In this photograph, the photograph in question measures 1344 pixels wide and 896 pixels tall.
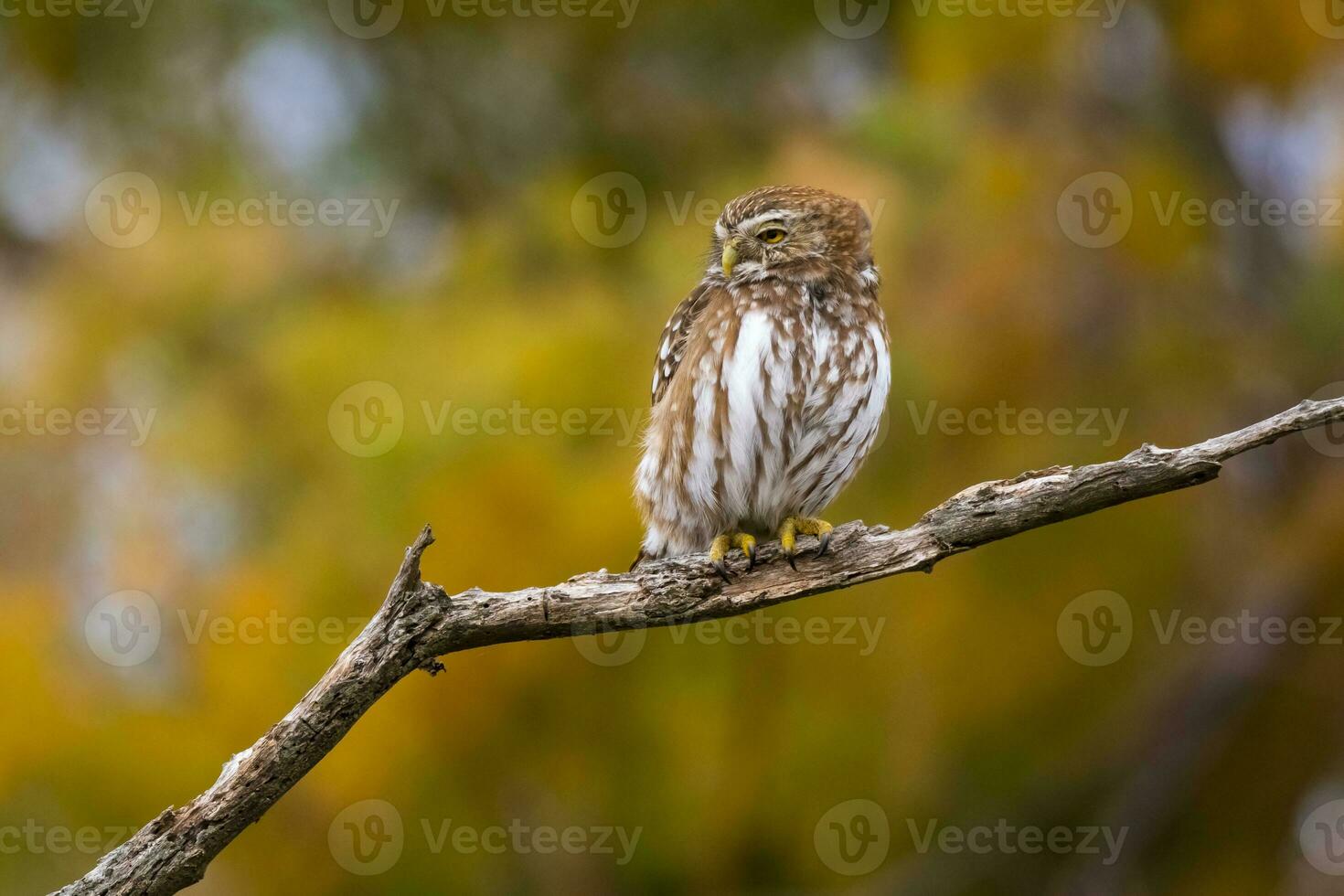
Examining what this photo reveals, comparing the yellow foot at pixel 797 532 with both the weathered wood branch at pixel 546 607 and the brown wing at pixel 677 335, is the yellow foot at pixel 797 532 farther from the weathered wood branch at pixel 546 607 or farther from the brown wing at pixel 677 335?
the brown wing at pixel 677 335

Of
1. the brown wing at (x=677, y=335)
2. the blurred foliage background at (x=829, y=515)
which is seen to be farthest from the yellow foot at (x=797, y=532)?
the blurred foliage background at (x=829, y=515)

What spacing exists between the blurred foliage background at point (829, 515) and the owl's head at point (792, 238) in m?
0.98

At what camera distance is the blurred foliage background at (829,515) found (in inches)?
218

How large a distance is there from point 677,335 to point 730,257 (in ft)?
1.15

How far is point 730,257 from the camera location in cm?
468

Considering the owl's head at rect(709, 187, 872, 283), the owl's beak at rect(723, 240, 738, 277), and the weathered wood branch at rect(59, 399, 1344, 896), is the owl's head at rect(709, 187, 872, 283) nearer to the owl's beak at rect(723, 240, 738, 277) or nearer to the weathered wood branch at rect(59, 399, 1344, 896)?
the owl's beak at rect(723, 240, 738, 277)

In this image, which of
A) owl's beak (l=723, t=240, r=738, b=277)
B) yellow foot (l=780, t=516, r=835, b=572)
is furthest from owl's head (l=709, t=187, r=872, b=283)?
yellow foot (l=780, t=516, r=835, b=572)

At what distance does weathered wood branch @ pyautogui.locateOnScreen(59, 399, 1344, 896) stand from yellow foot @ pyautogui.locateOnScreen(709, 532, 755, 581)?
0.15 ft

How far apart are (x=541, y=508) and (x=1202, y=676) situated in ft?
12.3

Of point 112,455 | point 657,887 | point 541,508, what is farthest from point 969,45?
point 112,455

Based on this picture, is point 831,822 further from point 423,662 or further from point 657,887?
point 423,662

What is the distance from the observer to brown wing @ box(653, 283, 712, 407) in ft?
15.7

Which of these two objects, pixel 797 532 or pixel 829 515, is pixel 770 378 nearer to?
pixel 797 532

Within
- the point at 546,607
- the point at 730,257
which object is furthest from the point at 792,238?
the point at 546,607
